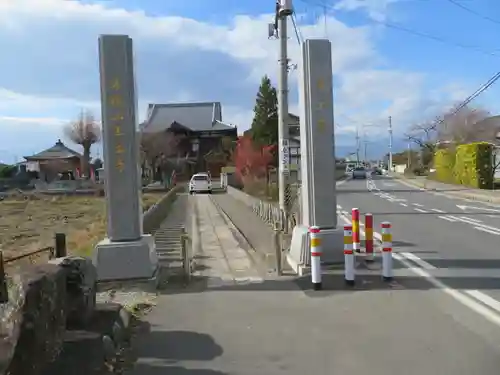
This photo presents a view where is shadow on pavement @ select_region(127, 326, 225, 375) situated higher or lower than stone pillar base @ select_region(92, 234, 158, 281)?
lower

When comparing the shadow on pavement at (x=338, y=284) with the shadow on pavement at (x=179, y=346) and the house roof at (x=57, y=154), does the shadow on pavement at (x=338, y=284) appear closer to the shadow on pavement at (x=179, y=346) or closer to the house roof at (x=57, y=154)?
the shadow on pavement at (x=179, y=346)

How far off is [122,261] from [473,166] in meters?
31.7

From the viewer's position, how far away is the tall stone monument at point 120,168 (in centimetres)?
841

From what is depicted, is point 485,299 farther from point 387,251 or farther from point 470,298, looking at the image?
point 387,251

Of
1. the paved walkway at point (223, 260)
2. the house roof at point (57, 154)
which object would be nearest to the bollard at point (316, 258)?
the paved walkway at point (223, 260)

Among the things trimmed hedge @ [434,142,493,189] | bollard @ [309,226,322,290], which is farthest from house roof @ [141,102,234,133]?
bollard @ [309,226,322,290]

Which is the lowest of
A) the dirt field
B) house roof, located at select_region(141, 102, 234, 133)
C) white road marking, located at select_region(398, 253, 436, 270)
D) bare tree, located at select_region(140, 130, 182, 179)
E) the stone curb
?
the dirt field

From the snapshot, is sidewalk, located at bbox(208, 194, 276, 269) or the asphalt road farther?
sidewalk, located at bbox(208, 194, 276, 269)

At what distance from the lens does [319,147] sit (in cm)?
936

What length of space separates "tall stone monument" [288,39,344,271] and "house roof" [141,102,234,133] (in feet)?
188

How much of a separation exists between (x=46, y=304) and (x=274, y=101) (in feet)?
170

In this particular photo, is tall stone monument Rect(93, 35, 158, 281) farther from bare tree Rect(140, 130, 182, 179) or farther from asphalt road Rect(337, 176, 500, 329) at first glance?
bare tree Rect(140, 130, 182, 179)

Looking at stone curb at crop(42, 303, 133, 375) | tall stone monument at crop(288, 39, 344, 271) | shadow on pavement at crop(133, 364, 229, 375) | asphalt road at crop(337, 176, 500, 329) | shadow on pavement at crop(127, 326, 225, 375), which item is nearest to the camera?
stone curb at crop(42, 303, 133, 375)

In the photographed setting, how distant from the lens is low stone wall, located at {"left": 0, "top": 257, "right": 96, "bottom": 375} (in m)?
3.88
